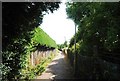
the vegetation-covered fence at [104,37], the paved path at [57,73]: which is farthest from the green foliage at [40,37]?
the vegetation-covered fence at [104,37]

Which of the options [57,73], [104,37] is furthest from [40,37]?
[104,37]

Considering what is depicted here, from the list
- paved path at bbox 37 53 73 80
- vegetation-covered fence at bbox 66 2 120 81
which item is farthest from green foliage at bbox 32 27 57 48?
vegetation-covered fence at bbox 66 2 120 81

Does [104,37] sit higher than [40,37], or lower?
lower

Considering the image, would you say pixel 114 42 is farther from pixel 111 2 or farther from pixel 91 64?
pixel 91 64

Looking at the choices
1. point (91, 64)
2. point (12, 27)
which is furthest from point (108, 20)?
point (12, 27)

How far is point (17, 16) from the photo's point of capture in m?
7.50

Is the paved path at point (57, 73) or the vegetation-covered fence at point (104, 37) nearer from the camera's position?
the vegetation-covered fence at point (104, 37)

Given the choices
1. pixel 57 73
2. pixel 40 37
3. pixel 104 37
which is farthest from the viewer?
pixel 40 37

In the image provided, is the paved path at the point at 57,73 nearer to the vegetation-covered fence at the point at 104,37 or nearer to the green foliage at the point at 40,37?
the green foliage at the point at 40,37

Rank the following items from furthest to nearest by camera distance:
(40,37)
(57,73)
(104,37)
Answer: (40,37), (57,73), (104,37)

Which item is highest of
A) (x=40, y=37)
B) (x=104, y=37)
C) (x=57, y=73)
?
(x=40, y=37)

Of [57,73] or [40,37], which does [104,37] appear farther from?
[40,37]

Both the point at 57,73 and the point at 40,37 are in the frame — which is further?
the point at 40,37

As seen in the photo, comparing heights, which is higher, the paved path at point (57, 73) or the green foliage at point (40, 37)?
the green foliage at point (40, 37)
